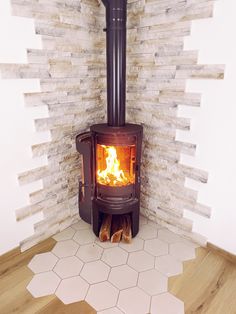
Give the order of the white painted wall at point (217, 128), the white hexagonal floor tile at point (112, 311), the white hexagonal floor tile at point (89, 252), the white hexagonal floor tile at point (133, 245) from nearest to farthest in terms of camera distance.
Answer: the white hexagonal floor tile at point (112, 311)
the white painted wall at point (217, 128)
the white hexagonal floor tile at point (89, 252)
the white hexagonal floor tile at point (133, 245)

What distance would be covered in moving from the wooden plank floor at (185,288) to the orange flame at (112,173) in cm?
75

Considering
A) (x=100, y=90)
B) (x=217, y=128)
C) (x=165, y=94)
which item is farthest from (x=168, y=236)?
(x=100, y=90)

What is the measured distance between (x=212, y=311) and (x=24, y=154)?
63.8 inches

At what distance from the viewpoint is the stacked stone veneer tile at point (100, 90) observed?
1.83m

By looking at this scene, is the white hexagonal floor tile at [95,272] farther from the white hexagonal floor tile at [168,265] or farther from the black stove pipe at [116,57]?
the black stove pipe at [116,57]

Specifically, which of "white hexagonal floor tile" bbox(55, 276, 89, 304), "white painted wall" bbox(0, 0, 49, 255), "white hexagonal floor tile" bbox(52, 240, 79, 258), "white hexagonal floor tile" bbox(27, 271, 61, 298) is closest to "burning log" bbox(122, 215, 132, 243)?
"white hexagonal floor tile" bbox(52, 240, 79, 258)

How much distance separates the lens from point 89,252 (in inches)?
80.7

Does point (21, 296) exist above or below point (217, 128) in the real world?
below

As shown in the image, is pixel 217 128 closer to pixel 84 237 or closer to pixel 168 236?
pixel 168 236

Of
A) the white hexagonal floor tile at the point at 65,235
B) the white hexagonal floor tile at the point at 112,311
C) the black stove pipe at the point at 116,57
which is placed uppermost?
the black stove pipe at the point at 116,57

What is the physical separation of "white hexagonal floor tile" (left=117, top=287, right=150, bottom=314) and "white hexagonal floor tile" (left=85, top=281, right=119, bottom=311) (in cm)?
5

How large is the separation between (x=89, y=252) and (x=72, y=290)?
1.24 ft

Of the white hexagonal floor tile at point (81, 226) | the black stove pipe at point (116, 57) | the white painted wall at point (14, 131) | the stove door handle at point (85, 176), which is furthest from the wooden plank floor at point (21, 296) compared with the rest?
the black stove pipe at point (116, 57)

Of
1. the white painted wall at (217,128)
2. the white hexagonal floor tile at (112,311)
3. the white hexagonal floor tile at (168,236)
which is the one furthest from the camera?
the white hexagonal floor tile at (168,236)
